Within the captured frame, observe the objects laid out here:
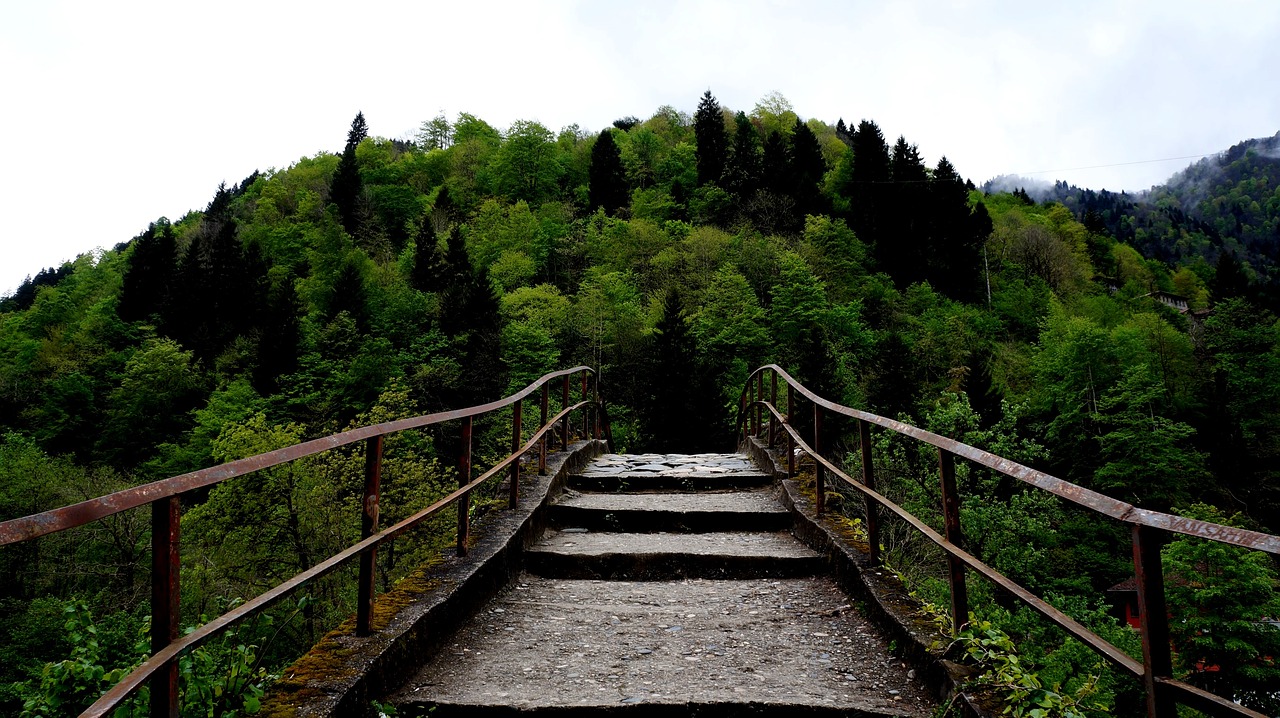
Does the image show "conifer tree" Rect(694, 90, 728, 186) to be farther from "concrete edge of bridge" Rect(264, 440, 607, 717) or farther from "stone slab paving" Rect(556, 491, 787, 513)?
"concrete edge of bridge" Rect(264, 440, 607, 717)

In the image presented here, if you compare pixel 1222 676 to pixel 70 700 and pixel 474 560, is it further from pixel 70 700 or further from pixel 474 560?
pixel 70 700

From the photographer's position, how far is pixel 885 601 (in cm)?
354

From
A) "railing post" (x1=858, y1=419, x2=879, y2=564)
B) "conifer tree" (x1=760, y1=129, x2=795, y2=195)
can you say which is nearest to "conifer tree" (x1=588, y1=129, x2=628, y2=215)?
"conifer tree" (x1=760, y1=129, x2=795, y2=195)

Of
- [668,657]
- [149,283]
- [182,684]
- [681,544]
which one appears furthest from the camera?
[149,283]

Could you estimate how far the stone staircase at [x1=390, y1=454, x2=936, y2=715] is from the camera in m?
2.79

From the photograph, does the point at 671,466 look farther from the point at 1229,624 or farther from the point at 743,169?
the point at 743,169

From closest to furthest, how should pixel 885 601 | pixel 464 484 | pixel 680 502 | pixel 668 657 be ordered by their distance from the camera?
1. pixel 668 657
2. pixel 885 601
3. pixel 464 484
4. pixel 680 502

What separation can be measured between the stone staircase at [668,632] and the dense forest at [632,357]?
0.89 meters

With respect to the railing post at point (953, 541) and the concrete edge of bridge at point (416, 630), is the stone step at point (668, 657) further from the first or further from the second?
the railing post at point (953, 541)

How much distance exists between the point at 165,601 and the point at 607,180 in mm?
63065

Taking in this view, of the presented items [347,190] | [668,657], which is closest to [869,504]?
[668,657]

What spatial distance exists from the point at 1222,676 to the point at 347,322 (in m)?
38.5

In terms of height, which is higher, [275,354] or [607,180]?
[607,180]

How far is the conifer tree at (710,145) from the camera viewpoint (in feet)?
202
